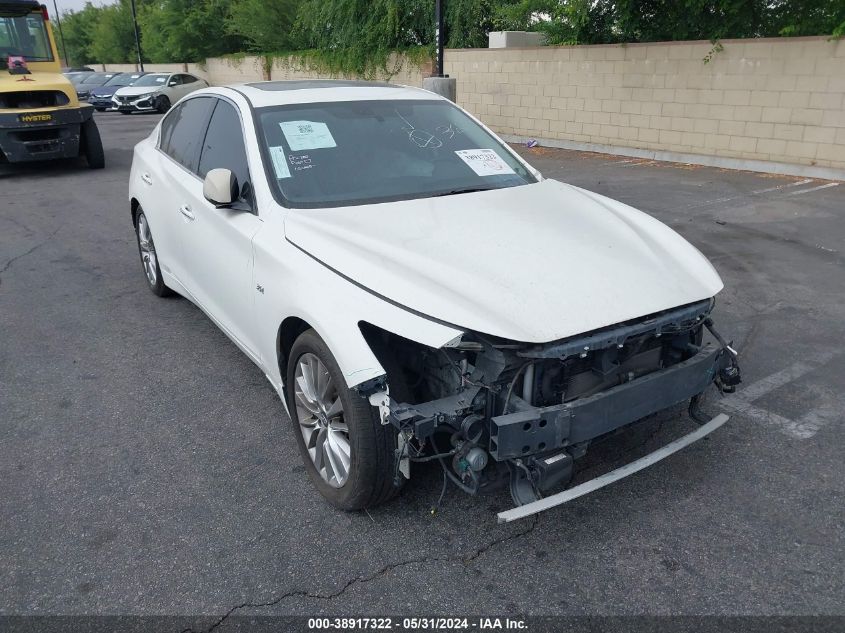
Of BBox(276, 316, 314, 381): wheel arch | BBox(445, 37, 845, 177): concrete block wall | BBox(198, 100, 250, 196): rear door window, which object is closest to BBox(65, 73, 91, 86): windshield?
BBox(445, 37, 845, 177): concrete block wall

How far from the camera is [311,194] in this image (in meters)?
3.55

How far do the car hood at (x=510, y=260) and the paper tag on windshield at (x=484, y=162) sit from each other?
383mm

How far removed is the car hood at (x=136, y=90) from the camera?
1005 inches

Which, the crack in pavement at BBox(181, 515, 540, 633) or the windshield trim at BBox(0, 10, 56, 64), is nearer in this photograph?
the crack in pavement at BBox(181, 515, 540, 633)

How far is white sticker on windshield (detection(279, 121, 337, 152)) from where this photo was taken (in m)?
3.79

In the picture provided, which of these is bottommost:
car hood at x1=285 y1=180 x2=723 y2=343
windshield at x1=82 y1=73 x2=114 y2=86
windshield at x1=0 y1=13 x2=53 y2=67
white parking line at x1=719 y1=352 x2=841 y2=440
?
white parking line at x1=719 y1=352 x2=841 y2=440

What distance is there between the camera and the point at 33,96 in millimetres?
11594

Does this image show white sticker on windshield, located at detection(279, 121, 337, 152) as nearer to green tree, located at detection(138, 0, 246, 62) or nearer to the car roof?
the car roof

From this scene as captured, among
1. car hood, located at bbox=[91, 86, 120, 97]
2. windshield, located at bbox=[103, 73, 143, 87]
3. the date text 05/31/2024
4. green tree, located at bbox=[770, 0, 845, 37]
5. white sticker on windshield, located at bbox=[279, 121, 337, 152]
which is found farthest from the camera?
windshield, located at bbox=[103, 73, 143, 87]

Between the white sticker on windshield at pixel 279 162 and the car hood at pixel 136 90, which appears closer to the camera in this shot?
the white sticker on windshield at pixel 279 162

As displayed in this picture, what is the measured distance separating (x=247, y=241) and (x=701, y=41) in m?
11.0

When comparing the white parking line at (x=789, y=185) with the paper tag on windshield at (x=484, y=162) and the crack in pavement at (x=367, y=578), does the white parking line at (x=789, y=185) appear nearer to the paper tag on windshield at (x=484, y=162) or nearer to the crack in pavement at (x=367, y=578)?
the paper tag on windshield at (x=484, y=162)

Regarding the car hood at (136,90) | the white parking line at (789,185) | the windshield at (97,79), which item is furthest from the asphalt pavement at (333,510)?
the windshield at (97,79)

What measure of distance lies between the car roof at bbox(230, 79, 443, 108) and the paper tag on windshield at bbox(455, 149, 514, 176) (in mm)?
555
